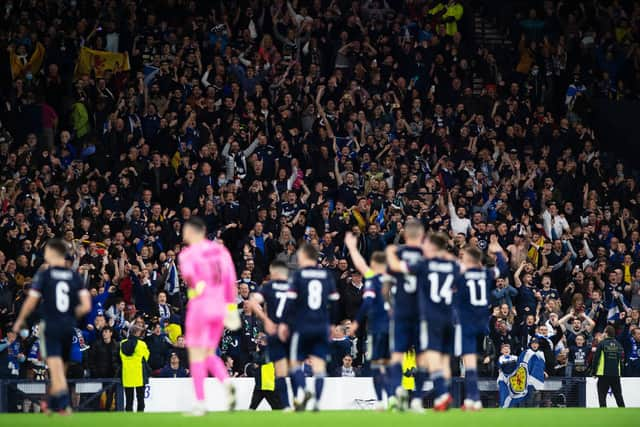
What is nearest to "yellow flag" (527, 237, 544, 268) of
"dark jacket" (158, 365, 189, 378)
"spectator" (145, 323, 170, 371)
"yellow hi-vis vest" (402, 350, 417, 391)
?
"yellow hi-vis vest" (402, 350, 417, 391)

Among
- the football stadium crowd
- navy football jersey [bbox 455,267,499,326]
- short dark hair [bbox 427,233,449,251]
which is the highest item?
the football stadium crowd

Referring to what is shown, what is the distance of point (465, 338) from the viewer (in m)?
19.7

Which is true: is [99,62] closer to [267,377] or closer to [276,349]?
[267,377]

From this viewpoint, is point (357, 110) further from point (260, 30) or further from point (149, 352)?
point (149, 352)

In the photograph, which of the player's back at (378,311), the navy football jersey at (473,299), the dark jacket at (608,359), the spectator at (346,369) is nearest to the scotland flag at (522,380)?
the dark jacket at (608,359)

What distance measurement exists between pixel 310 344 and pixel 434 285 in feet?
6.63

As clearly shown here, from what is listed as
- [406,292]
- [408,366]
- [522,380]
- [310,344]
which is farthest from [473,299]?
[522,380]

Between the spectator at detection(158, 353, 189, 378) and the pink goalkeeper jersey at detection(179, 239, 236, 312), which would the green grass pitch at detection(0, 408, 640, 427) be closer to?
the pink goalkeeper jersey at detection(179, 239, 236, 312)

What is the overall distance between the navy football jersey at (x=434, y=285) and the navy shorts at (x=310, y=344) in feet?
4.91

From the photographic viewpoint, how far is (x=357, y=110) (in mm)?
32625

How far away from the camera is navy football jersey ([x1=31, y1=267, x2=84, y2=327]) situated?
1753 centimetres

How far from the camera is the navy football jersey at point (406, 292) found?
18812mm

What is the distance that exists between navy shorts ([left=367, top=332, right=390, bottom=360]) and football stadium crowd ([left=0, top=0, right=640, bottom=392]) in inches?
230

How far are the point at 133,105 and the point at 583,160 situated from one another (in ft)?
38.2
